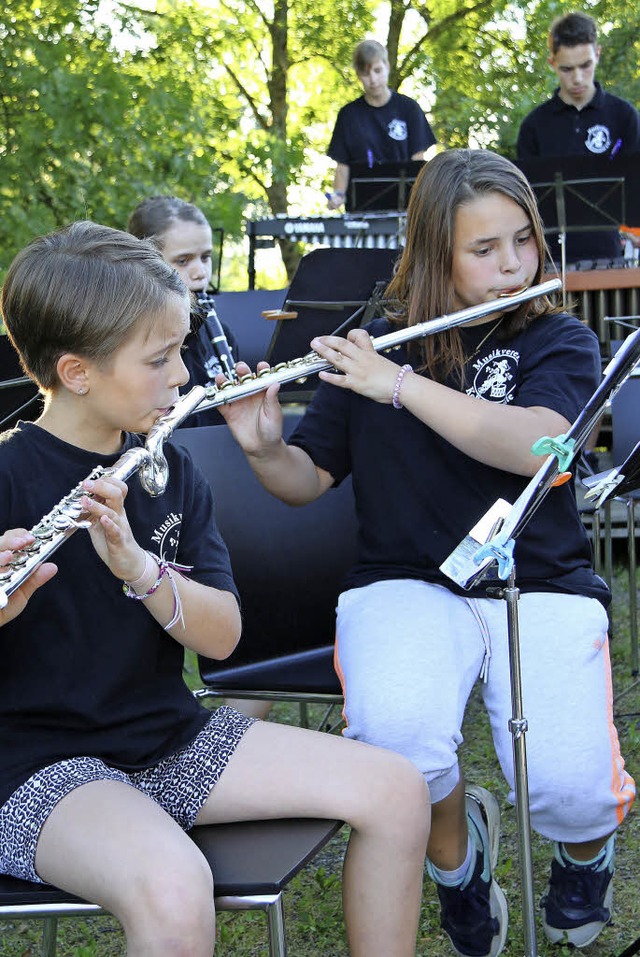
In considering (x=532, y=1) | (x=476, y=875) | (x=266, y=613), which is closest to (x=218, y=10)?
(x=532, y=1)

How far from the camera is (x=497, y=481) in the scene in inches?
82.7

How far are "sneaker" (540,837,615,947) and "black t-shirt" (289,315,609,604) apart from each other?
1.52 feet

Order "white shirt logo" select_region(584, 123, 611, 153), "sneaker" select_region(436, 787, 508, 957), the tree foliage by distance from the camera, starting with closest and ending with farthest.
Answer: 1. "sneaker" select_region(436, 787, 508, 957)
2. "white shirt logo" select_region(584, 123, 611, 153)
3. the tree foliage

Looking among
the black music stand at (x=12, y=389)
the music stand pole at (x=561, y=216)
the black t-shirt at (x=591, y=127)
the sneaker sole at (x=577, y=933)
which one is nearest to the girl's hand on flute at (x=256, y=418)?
the black music stand at (x=12, y=389)

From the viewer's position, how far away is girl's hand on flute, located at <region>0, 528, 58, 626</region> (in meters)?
1.41

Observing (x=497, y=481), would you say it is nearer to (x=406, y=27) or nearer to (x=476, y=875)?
(x=476, y=875)

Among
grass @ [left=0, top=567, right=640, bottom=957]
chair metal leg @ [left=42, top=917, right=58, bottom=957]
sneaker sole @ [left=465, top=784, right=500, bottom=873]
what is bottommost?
grass @ [left=0, top=567, right=640, bottom=957]

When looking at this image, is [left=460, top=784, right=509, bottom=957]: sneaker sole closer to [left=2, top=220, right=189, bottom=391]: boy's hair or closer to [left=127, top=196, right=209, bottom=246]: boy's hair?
[left=2, top=220, right=189, bottom=391]: boy's hair

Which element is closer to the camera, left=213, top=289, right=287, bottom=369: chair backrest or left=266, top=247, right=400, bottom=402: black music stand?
left=266, top=247, right=400, bottom=402: black music stand

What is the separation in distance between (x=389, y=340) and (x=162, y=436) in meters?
0.61

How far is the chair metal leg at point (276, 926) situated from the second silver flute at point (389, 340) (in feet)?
3.07

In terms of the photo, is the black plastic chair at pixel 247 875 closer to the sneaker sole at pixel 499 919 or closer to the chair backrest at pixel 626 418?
the sneaker sole at pixel 499 919

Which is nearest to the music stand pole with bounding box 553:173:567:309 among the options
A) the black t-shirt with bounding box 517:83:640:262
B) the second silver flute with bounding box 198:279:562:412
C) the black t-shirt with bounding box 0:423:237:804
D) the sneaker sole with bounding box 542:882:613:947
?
the black t-shirt with bounding box 517:83:640:262

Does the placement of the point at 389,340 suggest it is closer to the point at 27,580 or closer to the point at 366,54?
the point at 27,580
